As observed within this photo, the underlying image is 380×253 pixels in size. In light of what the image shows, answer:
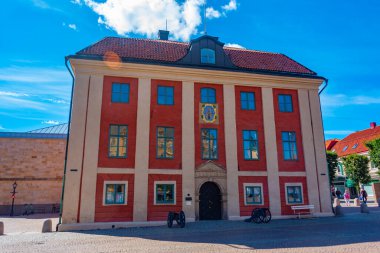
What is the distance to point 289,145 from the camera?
19.4 m

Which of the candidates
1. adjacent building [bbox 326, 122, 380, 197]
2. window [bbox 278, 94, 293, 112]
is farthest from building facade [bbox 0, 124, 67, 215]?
adjacent building [bbox 326, 122, 380, 197]

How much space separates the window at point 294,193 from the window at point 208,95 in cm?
757

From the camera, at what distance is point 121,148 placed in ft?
55.4

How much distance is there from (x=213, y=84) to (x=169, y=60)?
341 cm

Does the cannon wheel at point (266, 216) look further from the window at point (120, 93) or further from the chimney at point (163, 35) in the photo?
the chimney at point (163, 35)

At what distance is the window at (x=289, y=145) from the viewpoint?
1914cm

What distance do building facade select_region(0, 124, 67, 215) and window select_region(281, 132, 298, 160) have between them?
21325mm

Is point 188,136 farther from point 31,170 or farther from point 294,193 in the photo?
point 31,170

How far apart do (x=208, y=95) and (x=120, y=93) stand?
19.1 feet

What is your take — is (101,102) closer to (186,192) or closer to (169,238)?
(186,192)

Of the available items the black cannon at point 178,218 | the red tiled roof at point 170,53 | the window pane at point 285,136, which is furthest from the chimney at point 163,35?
the black cannon at point 178,218

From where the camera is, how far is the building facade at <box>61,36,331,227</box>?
16312 mm

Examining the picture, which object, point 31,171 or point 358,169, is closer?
point 31,171

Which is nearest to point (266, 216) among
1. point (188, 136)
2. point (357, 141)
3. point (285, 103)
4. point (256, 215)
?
point (256, 215)
